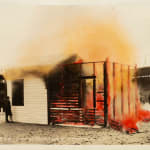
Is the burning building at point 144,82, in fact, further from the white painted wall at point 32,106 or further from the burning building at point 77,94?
the white painted wall at point 32,106

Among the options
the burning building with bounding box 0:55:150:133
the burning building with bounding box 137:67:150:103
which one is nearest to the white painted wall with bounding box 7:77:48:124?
the burning building with bounding box 0:55:150:133

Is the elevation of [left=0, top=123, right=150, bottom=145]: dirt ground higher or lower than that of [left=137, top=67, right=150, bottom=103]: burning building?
lower

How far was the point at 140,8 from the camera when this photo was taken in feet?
7.09

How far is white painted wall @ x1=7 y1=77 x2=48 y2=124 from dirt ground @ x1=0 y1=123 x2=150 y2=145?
75 millimetres

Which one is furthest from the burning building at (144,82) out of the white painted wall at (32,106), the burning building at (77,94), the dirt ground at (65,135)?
the white painted wall at (32,106)

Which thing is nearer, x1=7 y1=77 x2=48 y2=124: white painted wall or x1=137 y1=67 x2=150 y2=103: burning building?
x1=137 y1=67 x2=150 y2=103: burning building

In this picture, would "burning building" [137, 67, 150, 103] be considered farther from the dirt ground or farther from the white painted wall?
the white painted wall

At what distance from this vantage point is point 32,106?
227cm

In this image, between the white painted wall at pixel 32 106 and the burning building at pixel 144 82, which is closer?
the burning building at pixel 144 82

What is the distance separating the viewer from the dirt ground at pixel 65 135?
7.16 feet

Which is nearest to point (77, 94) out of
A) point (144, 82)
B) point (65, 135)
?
point (65, 135)

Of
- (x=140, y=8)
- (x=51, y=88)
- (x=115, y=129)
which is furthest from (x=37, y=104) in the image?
(x=140, y=8)

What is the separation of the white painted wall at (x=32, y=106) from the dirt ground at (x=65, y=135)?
0.07 m

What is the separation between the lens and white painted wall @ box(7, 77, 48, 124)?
7.43 feet
